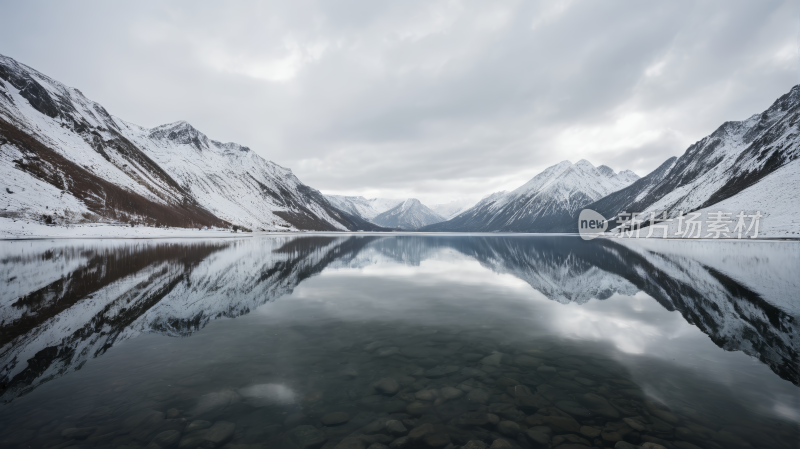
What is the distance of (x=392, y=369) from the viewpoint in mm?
11008

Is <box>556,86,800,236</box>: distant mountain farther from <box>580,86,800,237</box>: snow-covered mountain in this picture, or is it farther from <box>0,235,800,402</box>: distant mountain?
<box>0,235,800,402</box>: distant mountain

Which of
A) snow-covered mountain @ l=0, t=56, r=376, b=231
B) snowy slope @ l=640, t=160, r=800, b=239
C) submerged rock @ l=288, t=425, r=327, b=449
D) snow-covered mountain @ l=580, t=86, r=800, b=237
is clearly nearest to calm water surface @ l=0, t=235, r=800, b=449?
submerged rock @ l=288, t=425, r=327, b=449

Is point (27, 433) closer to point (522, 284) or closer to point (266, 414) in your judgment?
point (266, 414)

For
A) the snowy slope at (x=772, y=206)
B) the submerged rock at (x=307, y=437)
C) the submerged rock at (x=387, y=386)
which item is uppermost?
the snowy slope at (x=772, y=206)

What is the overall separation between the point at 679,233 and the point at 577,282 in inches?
5142

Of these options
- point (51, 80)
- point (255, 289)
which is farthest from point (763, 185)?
point (51, 80)

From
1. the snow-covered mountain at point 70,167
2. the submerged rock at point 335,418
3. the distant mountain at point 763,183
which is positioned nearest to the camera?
the submerged rock at point 335,418

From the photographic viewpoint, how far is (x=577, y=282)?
1163 inches

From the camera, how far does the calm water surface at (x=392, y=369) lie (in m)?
7.57

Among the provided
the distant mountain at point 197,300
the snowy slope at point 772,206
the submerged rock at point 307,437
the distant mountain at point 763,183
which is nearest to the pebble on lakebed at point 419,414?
the submerged rock at point 307,437

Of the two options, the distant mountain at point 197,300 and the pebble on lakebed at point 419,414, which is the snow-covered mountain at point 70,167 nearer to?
the distant mountain at point 197,300

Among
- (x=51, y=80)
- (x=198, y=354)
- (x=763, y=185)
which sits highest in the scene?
(x=51, y=80)

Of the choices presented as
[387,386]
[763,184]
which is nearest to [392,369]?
[387,386]

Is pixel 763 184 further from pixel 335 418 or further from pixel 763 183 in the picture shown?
pixel 335 418
